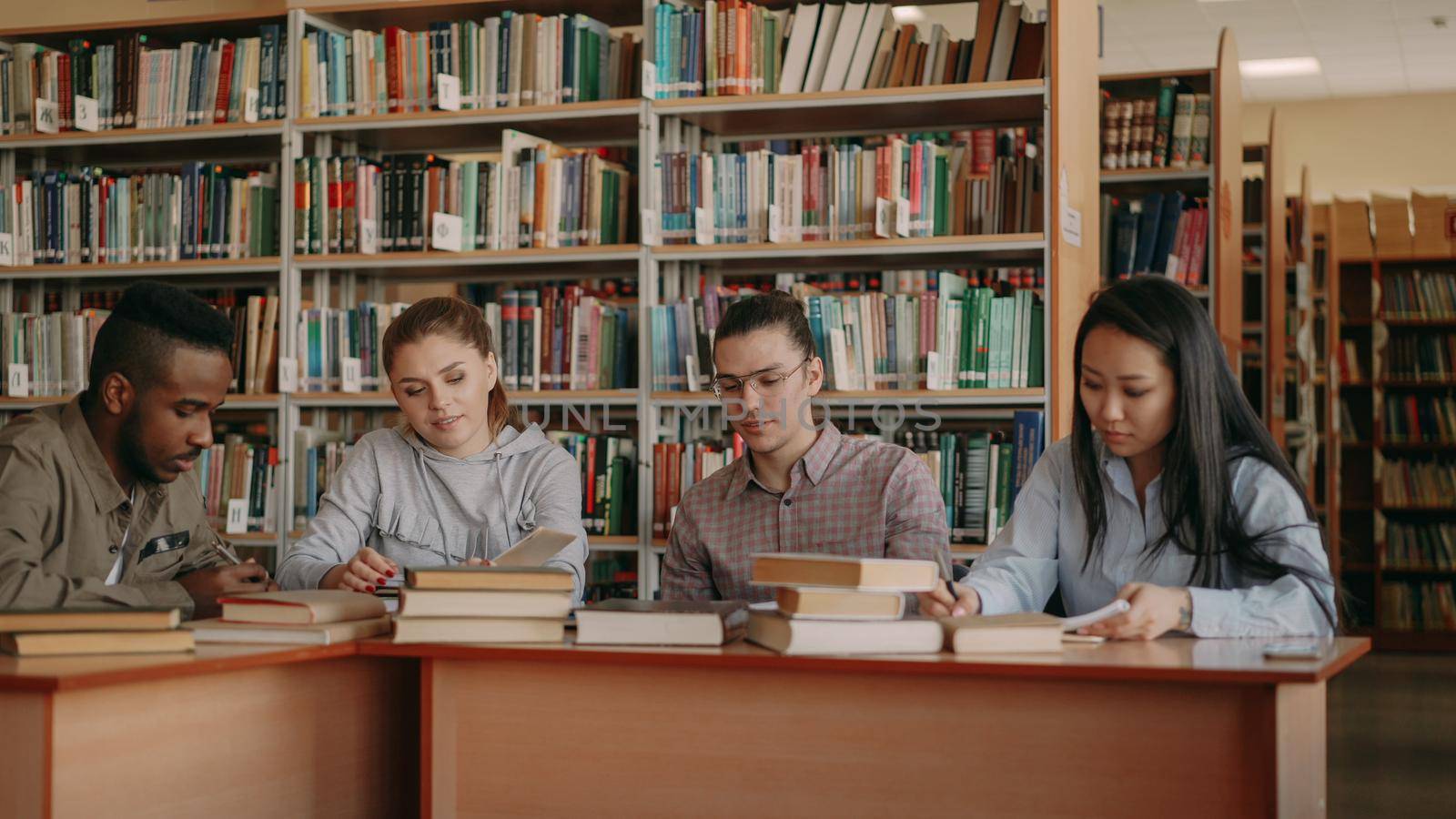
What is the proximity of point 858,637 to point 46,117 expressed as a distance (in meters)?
3.53

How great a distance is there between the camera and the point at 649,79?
3.72 m

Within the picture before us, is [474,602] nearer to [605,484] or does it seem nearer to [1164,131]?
[605,484]

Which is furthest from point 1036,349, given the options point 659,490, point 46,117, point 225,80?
point 46,117

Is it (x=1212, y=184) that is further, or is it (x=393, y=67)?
(x=1212, y=184)

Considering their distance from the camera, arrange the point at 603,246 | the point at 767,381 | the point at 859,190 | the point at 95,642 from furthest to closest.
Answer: the point at 603,246 → the point at 859,190 → the point at 767,381 → the point at 95,642

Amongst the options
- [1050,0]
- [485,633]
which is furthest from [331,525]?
[1050,0]

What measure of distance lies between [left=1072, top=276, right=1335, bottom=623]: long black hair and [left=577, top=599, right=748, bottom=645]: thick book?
71cm

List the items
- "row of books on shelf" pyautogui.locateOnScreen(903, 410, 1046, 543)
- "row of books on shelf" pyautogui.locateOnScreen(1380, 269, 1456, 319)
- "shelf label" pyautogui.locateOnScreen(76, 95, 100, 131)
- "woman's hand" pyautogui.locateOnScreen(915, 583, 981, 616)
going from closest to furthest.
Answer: "woman's hand" pyautogui.locateOnScreen(915, 583, 981, 616) < "row of books on shelf" pyautogui.locateOnScreen(903, 410, 1046, 543) < "shelf label" pyautogui.locateOnScreen(76, 95, 100, 131) < "row of books on shelf" pyautogui.locateOnScreen(1380, 269, 1456, 319)

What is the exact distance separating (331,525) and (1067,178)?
6.63 feet

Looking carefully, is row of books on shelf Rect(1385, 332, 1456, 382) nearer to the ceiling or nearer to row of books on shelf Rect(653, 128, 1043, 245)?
the ceiling

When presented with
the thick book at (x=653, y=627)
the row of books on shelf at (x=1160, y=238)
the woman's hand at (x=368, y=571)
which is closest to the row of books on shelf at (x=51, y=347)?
the woman's hand at (x=368, y=571)

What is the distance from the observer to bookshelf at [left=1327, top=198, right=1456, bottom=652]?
25.3 ft

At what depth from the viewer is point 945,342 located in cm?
362

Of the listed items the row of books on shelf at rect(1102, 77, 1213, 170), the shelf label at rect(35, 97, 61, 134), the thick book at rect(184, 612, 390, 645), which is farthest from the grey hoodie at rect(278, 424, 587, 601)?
the row of books on shelf at rect(1102, 77, 1213, 170)
